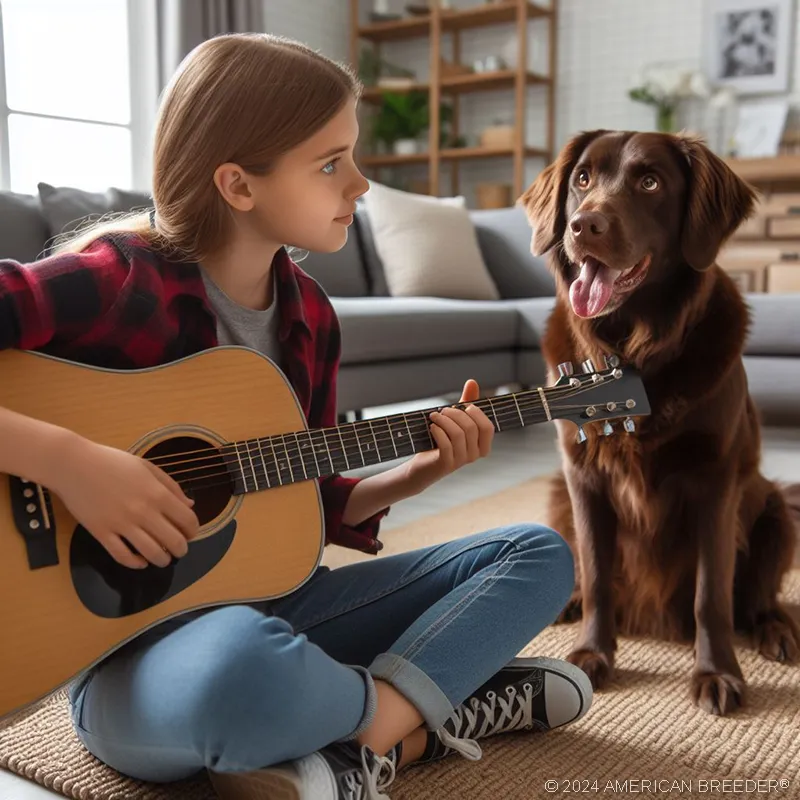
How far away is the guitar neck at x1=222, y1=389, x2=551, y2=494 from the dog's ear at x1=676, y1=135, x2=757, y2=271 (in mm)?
398

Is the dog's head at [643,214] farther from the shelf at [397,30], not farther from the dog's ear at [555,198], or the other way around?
the shelf at [397,30]

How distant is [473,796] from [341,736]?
22 cm

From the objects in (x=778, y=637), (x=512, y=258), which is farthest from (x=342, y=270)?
(x=778, y=637)

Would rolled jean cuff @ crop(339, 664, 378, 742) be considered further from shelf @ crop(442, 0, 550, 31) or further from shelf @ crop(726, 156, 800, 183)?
shelf @ crop(442, 0, 550, 31)

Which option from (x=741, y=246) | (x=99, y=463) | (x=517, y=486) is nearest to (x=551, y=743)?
(x=99, y=463)

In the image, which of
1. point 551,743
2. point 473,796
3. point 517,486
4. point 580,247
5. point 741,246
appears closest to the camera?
point 473,796

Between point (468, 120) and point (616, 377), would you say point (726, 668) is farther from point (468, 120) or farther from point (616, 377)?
point (468, 120)

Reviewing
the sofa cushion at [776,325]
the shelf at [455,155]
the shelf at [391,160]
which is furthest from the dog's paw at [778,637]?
the shelf at [391,160]

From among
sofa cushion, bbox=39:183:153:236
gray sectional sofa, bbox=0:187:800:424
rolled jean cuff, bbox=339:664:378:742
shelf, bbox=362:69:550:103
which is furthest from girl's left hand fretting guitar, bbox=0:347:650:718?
shelf, bbox=362:69:550:103

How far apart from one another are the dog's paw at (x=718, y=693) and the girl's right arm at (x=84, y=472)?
0.81 meters

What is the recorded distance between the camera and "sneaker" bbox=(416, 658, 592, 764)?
1.19 metres

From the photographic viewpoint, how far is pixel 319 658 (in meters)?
0.94

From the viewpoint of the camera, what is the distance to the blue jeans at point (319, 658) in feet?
2.89

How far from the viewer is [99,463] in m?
0.94
